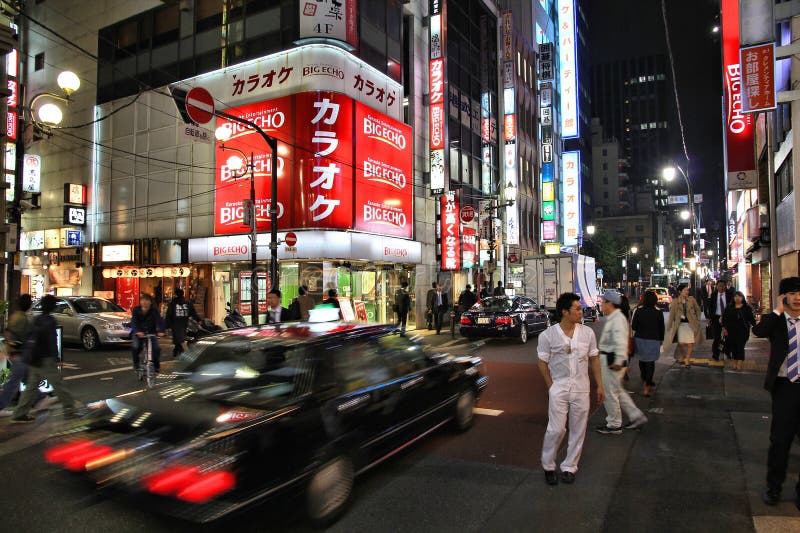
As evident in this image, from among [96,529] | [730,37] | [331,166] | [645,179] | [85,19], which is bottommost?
[96,529]

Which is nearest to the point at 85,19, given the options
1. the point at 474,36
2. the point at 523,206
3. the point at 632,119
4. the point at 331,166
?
the point at 331,166

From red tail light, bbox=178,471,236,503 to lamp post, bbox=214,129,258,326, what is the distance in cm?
A: 1132

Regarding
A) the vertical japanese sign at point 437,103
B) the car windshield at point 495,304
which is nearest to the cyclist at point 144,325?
the car windshield at point 495,304

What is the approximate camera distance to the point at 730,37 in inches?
663

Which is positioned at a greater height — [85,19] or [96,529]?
[85,19]

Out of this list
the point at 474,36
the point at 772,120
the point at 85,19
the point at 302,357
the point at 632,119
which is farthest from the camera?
the point at 632,119

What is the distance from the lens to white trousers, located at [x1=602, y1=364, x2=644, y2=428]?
251 inches

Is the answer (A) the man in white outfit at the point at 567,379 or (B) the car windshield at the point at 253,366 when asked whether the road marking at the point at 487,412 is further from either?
(B) the car windshield at the point at 253,366

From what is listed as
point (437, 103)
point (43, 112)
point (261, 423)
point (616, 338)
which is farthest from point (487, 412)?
point (437, 103)

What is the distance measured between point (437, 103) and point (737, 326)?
1611 cm

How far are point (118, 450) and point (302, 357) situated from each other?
146 centimetres

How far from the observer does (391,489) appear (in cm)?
468

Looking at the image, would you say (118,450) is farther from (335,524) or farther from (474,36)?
(474,36)

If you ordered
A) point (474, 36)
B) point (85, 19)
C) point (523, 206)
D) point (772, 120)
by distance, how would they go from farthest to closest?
point (523, 206)
point (474, 36)
point (85, 19)
point (772, 120)
